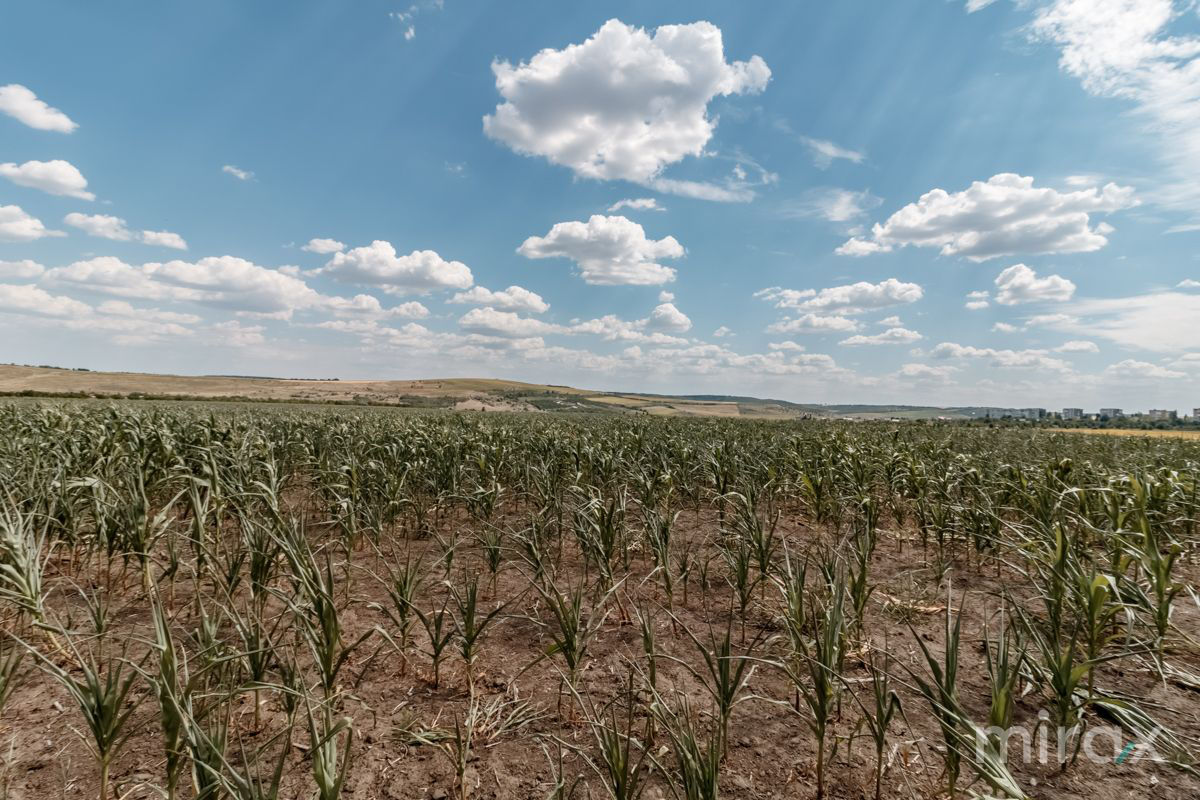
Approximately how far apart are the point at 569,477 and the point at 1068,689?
6.89 m

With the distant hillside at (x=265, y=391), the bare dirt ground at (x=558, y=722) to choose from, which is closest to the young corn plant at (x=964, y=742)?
the bare dirt ground at (x=558, y=722)

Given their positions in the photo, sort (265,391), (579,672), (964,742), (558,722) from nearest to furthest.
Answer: (964,742) → (558,722) → (579,672) → (265,391)

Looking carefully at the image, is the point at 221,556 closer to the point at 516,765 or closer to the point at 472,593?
the point at 472,593

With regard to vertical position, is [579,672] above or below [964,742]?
below

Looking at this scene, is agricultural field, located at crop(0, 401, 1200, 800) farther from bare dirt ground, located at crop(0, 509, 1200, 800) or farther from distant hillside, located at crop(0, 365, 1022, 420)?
distant hillside, located at crop(0, 365, 1022, 420)

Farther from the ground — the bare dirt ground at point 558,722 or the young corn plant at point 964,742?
the young corn plant at point 964,742

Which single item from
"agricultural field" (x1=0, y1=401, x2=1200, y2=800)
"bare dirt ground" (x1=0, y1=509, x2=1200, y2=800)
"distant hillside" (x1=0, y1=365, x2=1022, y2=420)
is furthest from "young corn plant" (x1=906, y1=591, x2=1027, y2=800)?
"distant hillside" (x1=0, y1=365, x2=1022, y2=420)

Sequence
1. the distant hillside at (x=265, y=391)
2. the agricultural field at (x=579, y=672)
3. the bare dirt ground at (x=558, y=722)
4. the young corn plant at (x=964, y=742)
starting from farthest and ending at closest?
the distant hillside at (x=265, y=391), the bare dirt ground at (x=558, y=722), the agricultural field at (x=579, y=672), the young corn plant at (x=964, y=742)

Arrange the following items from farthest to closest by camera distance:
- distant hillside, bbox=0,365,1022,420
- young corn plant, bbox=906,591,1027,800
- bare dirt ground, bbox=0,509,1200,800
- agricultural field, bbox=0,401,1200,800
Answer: distant hillside, bbox=0,365,1022,420 < bare dirt ground, bbox=0,509,1200,800 < agricultural field, bbox=0,401,1200,800 < young corn plant, bbox=906,591,1027,800

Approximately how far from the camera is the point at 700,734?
3.11m

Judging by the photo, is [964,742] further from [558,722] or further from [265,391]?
[265,391]

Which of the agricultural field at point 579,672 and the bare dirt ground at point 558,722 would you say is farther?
the bare dirt ground at point 558,722

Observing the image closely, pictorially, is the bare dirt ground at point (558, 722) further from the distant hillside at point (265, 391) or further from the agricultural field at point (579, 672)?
the distant hillside at point (265, 391)

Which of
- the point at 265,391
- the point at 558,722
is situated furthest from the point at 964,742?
the point at 265,391
